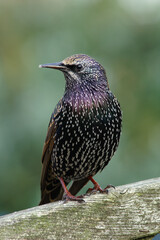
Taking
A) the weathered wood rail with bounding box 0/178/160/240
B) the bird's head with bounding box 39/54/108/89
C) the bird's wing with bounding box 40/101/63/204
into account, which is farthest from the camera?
the bird's wing with bounding box 40/101/63/204

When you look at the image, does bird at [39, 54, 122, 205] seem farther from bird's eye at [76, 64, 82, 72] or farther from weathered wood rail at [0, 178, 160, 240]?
weathered wood rail at [0, 178, 160, 240]

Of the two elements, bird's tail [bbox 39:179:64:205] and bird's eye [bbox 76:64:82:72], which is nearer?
bird's eye [bbox 76:64:82:72]

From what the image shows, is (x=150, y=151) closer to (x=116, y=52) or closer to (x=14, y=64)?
(x=116, y=52)

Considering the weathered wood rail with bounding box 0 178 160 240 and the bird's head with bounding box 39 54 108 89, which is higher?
the bird's head with bounding box 39 54 108 89

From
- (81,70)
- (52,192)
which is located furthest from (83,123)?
(52,192)

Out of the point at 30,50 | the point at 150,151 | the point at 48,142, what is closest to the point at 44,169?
the point at 48,142

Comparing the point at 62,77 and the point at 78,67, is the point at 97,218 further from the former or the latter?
the point at 62,77

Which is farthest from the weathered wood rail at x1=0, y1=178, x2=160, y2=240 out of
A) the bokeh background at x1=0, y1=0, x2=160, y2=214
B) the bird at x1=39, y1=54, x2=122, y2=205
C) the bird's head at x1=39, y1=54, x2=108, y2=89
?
the bokeh background at x1=0, y1=0, x2=160, y2=214
